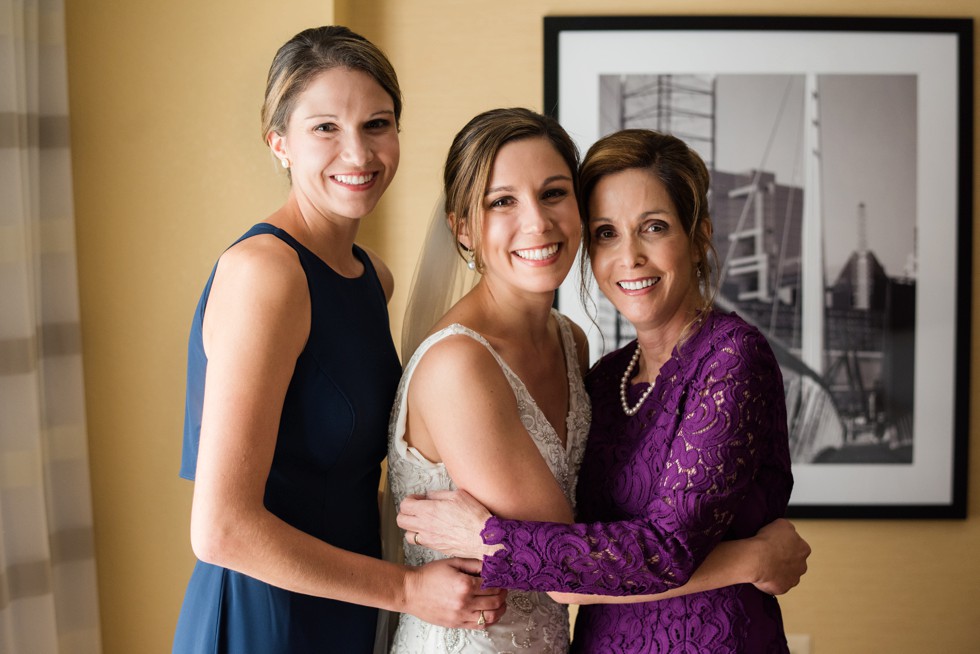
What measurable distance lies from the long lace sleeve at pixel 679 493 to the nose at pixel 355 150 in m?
0.66

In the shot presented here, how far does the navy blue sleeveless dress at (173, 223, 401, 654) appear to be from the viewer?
1484 millimetres

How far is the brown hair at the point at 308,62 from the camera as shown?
4.93ft

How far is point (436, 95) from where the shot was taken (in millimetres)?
2805

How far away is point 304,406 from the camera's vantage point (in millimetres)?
1478

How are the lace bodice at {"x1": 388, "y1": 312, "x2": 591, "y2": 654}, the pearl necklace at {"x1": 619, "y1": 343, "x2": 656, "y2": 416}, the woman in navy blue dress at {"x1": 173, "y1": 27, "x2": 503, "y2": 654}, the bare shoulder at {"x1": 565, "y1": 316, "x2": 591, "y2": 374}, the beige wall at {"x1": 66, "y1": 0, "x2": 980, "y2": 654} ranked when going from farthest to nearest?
the beige wall at {"x1": 66, "y1": 0, "x2": 980, "y2": 654}
the bare shoulder at {"x1": 565, "y1": 316, "x2": 591, "y2": 374}
the pearl necklace at {"x1": 619, "y1": 343, "x2": 656, "y2": 416}
the lace bodice at {"x1": 388, "y1": 312, "x2": 591, "y2": 654}
the woman in navy blue dress at {"x1": 173, "y1": 27, "x2": 503, "y2": 654}

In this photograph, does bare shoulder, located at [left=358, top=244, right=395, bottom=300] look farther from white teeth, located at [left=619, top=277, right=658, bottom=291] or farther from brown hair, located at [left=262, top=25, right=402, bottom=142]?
white teeth, located at [left=619, top=277, right=658, bottom=291]

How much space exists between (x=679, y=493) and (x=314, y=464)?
2.06 ft

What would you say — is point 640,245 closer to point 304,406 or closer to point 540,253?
point 540,253

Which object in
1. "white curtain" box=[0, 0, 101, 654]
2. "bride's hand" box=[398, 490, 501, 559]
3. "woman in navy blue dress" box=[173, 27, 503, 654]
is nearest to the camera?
"woman in navy blue dress" box=[173, 27, 503, 654]

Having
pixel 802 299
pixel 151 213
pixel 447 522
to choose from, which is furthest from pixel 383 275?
pixel 802 299

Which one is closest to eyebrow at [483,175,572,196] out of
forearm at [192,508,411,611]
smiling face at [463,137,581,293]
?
smiling face at [463,137,581,293]

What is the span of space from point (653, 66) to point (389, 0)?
0.87 metres

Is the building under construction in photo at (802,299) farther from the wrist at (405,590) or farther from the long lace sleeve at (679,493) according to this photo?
the wrist at (405,590)

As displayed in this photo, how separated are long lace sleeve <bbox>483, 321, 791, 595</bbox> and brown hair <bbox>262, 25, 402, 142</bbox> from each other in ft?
2.57
